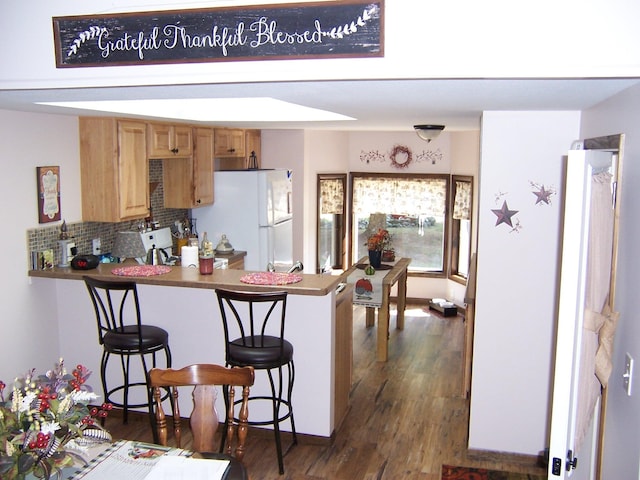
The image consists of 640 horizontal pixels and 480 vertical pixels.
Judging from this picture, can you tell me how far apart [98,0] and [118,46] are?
0.66 ft

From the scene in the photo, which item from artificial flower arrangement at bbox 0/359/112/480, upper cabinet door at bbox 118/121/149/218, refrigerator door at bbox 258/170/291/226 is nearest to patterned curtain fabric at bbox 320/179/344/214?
refrigerator door at bbox 258/170/291/226

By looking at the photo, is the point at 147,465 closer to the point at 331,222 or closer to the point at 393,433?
the point at 393,433

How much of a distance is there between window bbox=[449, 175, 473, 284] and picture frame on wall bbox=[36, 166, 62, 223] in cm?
518

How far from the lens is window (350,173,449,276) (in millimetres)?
8766

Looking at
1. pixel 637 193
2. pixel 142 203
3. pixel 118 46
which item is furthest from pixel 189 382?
pixel 142 203

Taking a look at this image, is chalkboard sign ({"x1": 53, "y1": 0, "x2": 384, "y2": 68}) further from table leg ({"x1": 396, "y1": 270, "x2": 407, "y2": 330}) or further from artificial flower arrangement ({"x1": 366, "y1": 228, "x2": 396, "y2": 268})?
table leg ({"x1": 396, "y1": 270, "x2": 407, "y2": 330})

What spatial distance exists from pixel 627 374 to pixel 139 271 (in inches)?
127

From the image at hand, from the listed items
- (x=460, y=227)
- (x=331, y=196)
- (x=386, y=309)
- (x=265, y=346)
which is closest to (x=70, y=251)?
(x=265, y=346)

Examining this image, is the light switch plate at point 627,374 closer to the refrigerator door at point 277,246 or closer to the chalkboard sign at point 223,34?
the chalkboard sign at point 223,34

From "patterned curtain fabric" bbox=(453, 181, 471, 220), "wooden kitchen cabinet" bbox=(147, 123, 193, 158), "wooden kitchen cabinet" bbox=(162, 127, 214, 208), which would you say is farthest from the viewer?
"patterned curtain fabric" bbox=(453, 181, 471, 220)

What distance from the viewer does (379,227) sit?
29.2ft

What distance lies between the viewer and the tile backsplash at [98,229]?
4484mm

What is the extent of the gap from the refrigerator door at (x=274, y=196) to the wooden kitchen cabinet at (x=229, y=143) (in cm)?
47

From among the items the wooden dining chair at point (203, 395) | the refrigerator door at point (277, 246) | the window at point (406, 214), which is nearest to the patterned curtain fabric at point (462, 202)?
the window at point (406, 214)
